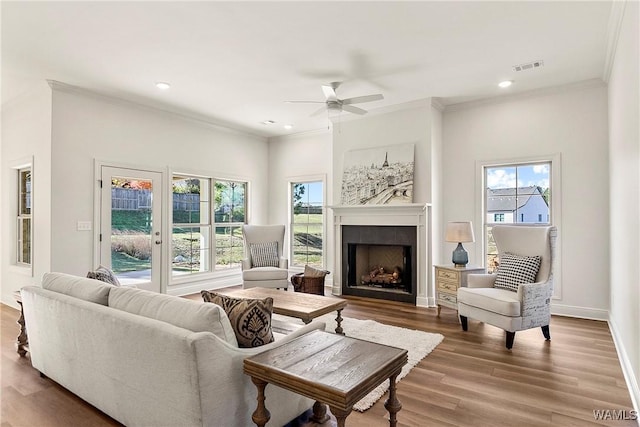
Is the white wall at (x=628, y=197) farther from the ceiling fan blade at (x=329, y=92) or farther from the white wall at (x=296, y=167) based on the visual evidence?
the white wall at (x=296, y=167)

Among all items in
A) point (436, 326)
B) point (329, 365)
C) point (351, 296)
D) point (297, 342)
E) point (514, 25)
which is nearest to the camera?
point (329, 365)

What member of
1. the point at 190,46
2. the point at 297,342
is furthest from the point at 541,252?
the point at 190,46

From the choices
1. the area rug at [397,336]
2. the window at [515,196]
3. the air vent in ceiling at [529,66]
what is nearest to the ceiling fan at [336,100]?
the air vent in ceiling at [529,66]

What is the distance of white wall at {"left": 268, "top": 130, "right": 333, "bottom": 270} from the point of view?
666 centimetres

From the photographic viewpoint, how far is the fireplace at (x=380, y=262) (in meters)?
5.31

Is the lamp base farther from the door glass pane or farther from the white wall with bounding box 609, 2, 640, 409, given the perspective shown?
the door glass pane

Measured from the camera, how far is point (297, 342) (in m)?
1.97

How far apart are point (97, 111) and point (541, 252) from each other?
565 cm

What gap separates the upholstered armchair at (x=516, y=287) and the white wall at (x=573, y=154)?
3.39 feet

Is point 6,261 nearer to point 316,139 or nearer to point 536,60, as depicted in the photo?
point 316,139

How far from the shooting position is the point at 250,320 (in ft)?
6.44

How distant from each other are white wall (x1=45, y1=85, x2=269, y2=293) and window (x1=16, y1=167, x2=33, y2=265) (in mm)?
1088

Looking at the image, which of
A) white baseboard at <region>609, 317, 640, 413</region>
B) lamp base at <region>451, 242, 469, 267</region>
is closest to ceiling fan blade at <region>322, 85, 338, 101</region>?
lamp base at <region>451, 242, 469, 267</region>

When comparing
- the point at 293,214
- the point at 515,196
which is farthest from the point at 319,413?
the point at 293,214
